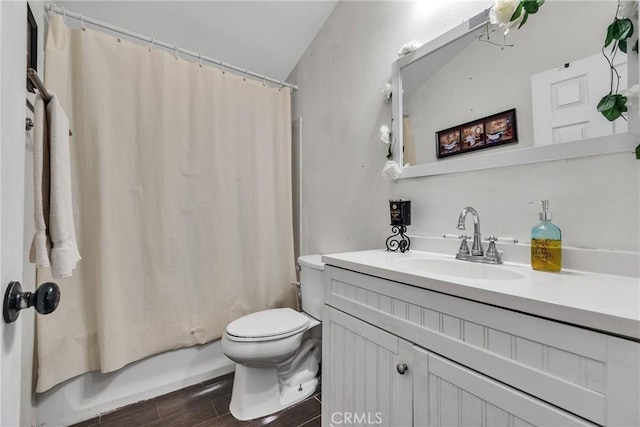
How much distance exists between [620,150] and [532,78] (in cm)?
36

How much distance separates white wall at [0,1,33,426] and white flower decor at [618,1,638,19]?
136 centimetres

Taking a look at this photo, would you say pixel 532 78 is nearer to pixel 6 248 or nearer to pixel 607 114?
pixel 607 114

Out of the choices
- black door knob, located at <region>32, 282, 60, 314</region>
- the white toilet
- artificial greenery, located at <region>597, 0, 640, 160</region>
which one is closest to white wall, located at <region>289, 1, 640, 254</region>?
artificial greenery, located at <region>597, 0, 640, 160</region>

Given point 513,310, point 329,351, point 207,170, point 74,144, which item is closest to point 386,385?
point 329,351

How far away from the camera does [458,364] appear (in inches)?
26.7

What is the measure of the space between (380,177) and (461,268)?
A: 0.65 meters

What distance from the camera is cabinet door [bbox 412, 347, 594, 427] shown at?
21.9 inches

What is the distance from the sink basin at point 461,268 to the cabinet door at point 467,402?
335mm

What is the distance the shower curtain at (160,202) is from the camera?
1357mm

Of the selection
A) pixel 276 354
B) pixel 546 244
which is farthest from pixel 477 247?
pixel 276 354

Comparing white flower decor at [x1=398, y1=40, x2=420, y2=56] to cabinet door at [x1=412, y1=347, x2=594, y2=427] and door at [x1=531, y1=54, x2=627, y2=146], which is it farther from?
cabinet door at [x1=412, y1=347, x2=594, y2=427]
